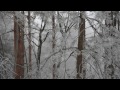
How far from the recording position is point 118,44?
7516 mm

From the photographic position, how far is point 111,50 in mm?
7402

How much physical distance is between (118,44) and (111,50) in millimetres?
367
